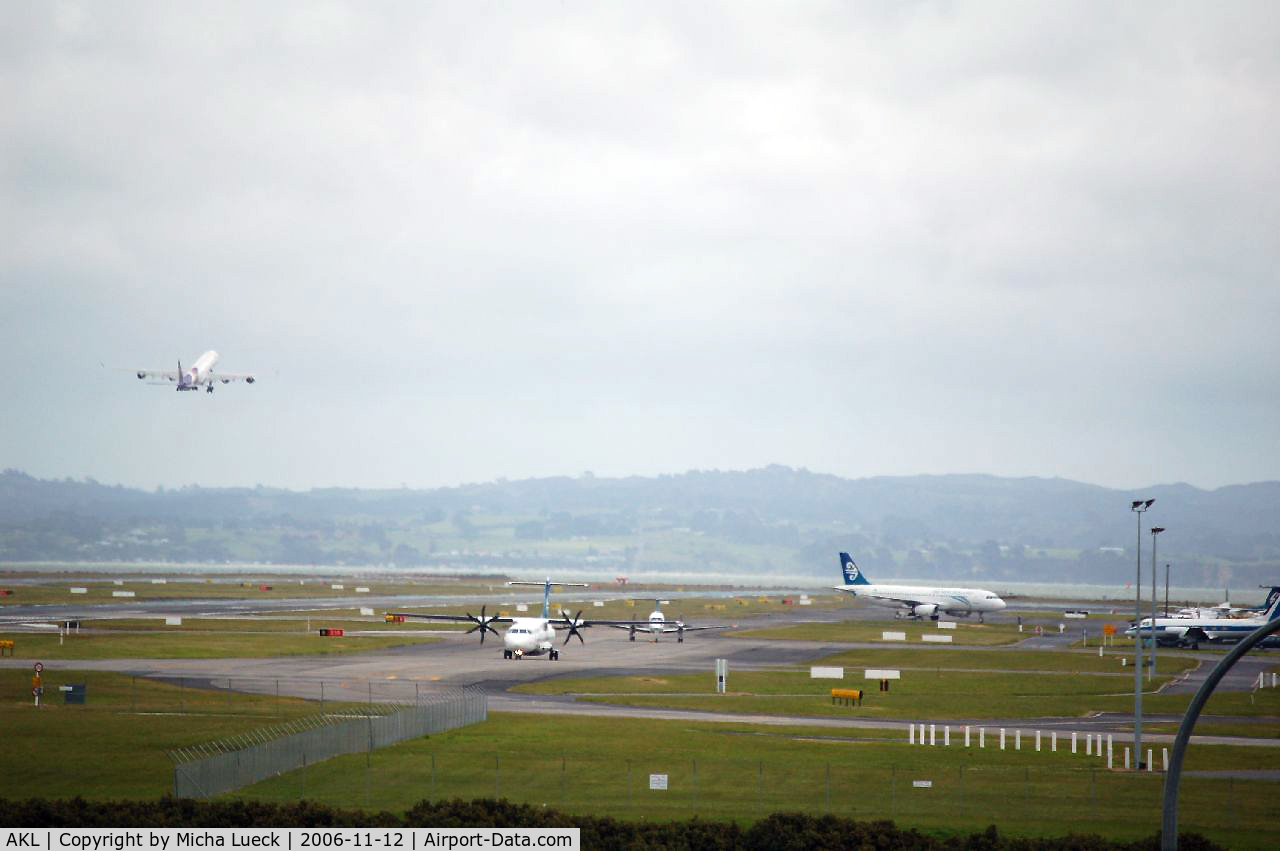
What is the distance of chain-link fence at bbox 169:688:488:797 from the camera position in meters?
47.5

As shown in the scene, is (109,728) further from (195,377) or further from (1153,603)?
(195,377)

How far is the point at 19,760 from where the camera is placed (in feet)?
182

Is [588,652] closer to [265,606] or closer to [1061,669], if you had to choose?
[1061,669]

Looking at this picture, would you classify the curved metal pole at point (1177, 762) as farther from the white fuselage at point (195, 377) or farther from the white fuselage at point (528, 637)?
the white fuselage at point (195, 377)

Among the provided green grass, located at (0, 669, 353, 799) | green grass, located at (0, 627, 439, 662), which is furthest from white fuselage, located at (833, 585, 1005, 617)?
green grass, located at (0, 669, 353, 799)

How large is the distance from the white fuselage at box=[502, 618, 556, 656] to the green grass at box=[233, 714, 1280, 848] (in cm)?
3939

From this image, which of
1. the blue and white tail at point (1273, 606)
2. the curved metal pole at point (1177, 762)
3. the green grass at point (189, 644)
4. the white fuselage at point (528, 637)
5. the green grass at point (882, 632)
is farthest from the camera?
the green grass at point (882, 632)

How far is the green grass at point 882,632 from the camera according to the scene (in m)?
145

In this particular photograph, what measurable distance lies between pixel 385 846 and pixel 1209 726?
55201 millimetres

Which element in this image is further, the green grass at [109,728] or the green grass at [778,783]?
the green grass at [109,728]

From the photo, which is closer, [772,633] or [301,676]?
[301,676]

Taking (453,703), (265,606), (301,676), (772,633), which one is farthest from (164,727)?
(265,606)

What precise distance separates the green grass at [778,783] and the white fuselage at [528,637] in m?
39.4

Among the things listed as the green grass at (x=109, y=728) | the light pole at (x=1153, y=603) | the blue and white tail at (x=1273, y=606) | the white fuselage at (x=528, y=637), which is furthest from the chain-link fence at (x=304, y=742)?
the blue and white tail at (x=1273, y=606)
